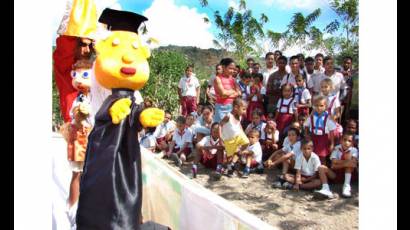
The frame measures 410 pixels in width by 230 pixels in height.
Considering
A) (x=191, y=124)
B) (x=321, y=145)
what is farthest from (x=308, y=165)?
(x=191, y=124)

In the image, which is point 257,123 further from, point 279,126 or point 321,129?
point 321,129

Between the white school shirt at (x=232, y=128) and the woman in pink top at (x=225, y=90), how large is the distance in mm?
112

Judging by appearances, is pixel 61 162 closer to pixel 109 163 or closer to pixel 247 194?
pixel 109 163

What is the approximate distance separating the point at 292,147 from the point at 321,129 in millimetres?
241

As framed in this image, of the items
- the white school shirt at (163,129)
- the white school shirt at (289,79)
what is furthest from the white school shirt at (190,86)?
the white school shirt at (289,79)

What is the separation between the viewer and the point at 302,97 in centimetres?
313

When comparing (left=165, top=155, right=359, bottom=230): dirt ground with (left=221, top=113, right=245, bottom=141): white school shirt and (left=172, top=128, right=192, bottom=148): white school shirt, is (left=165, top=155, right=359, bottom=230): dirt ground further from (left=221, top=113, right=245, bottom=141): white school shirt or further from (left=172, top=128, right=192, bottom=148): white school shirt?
(left=172, top=128, right=192, bottom=148): white school shirt

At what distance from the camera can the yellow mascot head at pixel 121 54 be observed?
150cm

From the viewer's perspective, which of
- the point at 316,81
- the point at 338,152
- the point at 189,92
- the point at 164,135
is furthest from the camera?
the point at 189,92

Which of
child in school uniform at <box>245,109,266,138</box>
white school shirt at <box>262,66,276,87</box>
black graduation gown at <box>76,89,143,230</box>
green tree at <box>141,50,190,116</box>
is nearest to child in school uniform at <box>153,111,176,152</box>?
green tree at <box>141,50,190,116</box>

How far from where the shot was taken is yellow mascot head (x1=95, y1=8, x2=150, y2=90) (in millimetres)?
1502

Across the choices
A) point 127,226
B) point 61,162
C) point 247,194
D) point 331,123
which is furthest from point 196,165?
point 127,226
